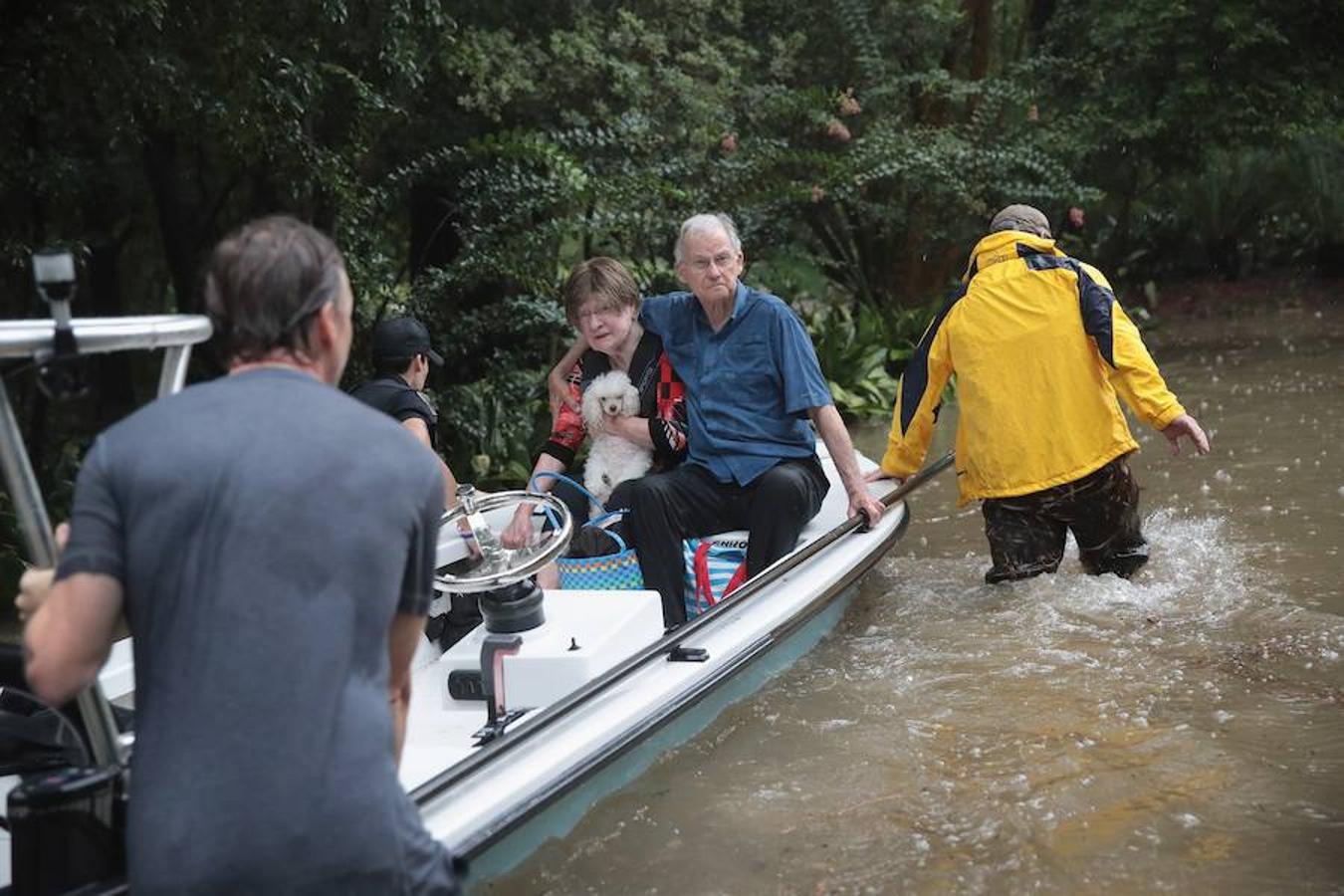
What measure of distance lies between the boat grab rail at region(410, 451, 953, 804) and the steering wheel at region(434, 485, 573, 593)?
35 centimetres

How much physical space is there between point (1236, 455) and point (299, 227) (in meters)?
7.72

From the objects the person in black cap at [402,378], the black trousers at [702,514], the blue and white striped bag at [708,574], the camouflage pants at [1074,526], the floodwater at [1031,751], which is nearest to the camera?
the floodwater at [1031,751]

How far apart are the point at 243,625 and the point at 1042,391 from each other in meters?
3.91

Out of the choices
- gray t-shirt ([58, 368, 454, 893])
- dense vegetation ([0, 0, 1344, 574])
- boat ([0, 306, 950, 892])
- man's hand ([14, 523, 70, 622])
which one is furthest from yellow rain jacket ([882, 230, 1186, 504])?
man's hand ([14, 523, 70, 622])

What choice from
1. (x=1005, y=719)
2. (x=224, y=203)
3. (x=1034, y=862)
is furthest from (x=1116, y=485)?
(x=224, y=203)

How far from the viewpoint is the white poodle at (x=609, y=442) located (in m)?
5.16

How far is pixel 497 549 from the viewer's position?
13.3 feet

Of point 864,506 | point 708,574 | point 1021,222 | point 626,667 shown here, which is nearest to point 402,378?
point 708,574

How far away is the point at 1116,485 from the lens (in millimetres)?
5383

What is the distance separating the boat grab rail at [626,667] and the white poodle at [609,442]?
25.7 inches

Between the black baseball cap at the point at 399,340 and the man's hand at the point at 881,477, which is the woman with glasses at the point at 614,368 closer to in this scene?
the black baseball cap at the point at 399,340

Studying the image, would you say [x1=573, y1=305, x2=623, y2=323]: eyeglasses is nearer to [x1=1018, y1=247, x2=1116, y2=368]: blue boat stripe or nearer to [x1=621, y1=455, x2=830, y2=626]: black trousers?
[x1=621, y1=455, x2=830, y2=626]: black trousers

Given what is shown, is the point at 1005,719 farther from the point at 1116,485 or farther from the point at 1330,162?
the point at 1330,162

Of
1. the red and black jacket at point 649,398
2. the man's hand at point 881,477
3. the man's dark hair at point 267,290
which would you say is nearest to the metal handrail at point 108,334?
the man's dark hair at point 267,290
